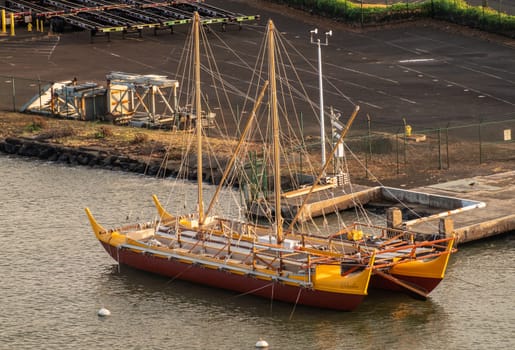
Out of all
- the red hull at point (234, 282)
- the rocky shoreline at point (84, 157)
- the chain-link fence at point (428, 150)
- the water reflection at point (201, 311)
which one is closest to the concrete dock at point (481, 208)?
the water reflection at point (201, 311)

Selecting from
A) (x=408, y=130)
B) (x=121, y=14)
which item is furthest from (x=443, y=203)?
(x=121, y=14)

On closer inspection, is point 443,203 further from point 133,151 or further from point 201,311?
point 133,151

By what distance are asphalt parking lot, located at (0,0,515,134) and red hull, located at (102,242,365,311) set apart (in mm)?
30745

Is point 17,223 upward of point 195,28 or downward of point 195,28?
downward

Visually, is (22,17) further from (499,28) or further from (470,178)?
(470,178)

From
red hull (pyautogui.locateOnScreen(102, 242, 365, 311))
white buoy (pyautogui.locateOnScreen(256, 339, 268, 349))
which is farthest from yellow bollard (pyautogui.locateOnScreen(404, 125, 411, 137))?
white buoy (pyautogui.locateOnScreen(256, 339, 268, 349))

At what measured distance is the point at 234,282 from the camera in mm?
67188

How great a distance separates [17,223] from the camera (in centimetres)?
8219

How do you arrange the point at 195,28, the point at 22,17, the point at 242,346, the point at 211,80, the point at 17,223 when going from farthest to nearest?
the point at 22,17, the point at 211,80, the point at 17,223, the point at 195,28, the point at 242,346

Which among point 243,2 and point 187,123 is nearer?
point 187,123

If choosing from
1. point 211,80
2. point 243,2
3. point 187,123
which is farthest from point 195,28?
point 243,2

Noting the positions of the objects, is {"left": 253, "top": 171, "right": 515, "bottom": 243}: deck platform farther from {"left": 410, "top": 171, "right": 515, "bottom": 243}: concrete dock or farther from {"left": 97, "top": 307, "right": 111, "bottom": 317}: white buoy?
{"left": 97, "top": 307, "right": 111, "bottom": 317}: white buoy

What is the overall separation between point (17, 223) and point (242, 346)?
24512mm

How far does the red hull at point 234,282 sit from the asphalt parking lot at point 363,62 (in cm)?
3075
